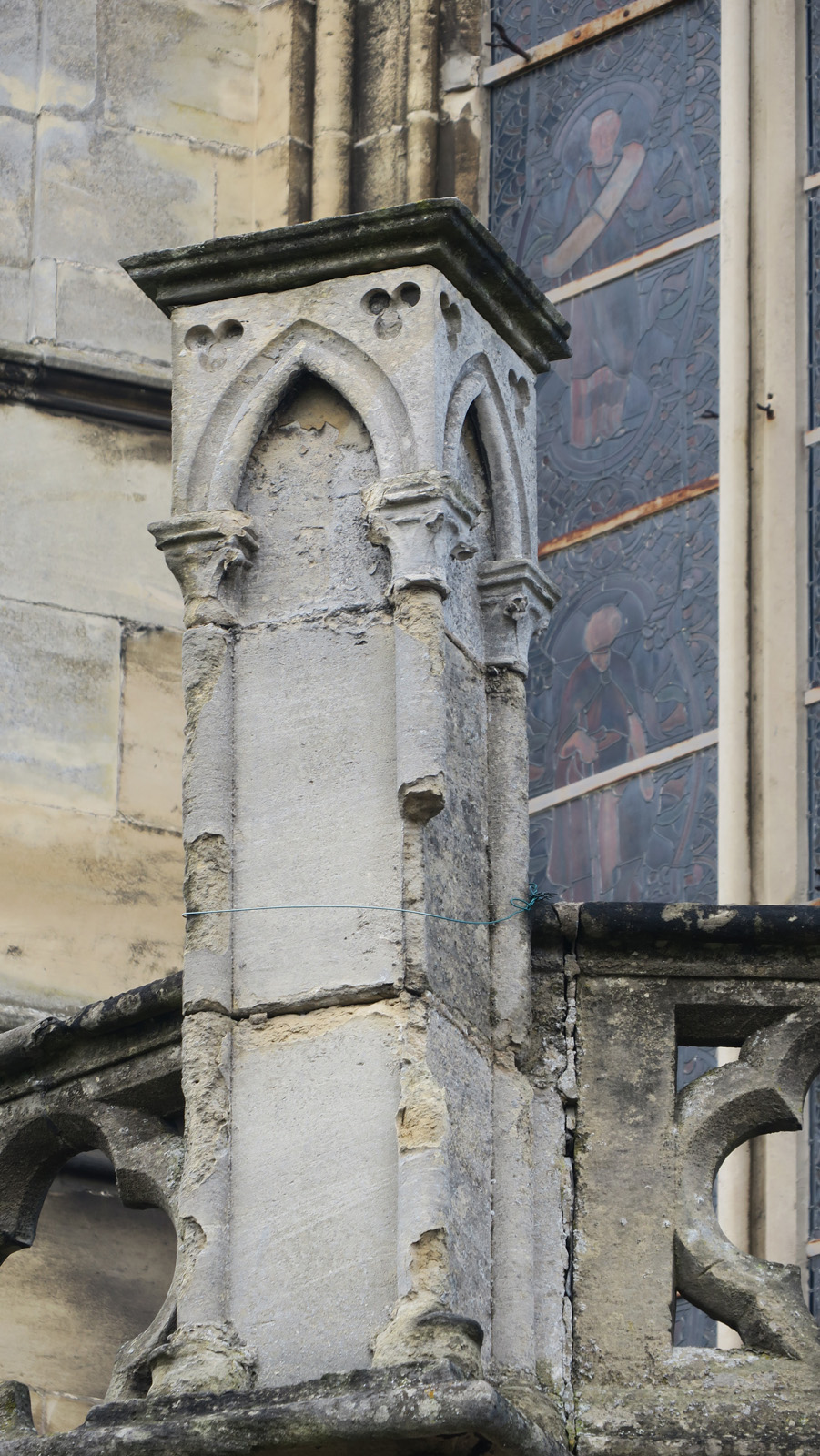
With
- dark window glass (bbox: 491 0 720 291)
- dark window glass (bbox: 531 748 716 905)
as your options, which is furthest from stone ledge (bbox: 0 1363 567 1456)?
dark window glass (bbox: 491 0 720 291)

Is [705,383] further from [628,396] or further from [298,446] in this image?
[298,446]

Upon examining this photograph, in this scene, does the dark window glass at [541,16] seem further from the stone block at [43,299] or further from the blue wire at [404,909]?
the blue wire at [404,909]

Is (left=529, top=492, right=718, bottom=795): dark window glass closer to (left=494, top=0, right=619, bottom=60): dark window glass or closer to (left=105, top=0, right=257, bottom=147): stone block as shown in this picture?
(left=494, top=0, right=619, bottom=60): dark window glass

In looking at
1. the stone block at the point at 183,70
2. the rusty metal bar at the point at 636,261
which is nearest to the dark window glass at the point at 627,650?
the rusty metal bar at the point at 636,261

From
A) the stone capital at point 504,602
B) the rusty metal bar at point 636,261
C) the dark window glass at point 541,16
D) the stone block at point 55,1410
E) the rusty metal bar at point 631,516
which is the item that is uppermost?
the dark window glass at point 541,16

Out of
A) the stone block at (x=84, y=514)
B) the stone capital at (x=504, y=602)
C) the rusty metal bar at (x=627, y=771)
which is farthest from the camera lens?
the stone block at (x=84, y=514)

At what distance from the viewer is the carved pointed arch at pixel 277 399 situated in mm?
4855

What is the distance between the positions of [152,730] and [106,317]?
3.38 feet

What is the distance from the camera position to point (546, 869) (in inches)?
277

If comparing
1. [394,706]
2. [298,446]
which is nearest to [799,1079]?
[394,706]

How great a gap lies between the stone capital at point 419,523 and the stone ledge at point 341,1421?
123cm

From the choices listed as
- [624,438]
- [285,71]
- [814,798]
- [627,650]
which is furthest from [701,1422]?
[285,71]

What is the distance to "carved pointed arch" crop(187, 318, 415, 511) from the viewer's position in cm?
486

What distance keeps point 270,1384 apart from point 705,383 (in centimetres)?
337
